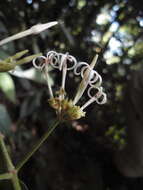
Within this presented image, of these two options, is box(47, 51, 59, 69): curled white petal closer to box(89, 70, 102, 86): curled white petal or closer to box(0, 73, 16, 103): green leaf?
box(89, 70, 102, 86): curled white petal

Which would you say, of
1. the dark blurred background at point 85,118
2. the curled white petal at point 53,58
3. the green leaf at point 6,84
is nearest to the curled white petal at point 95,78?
the curled white petal at point 53,58

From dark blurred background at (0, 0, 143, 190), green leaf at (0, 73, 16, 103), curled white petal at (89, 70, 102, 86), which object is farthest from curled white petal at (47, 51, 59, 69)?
dark blurred background at (0, 0, 143, 190)

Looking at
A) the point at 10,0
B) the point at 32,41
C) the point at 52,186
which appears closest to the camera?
the point at 10,0

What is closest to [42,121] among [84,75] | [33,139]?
[33,139]

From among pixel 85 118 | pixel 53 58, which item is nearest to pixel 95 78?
pixel 53 58

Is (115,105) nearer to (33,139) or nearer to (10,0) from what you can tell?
(33,139)

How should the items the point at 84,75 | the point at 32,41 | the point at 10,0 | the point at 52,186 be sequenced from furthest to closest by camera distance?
the point at 52,186
the point at 32,41
the point at 10,0
the point at 84,75

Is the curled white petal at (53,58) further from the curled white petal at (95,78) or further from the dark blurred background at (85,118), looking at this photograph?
the dark blurred background at (85,118)

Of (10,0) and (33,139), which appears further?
(33,139)

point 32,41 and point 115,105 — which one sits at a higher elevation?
point 32,41
